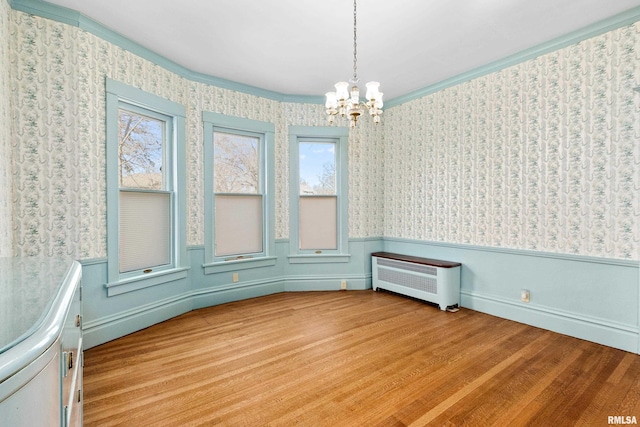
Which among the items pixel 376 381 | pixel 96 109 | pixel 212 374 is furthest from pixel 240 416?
pixel 96 109

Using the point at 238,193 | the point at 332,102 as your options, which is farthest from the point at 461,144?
the point at 238,193

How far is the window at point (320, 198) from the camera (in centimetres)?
478

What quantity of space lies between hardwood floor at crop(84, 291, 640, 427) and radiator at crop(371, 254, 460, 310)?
0.41 meters

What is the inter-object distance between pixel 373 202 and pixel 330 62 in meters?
2.25

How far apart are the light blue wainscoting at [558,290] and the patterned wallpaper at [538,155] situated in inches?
5.1

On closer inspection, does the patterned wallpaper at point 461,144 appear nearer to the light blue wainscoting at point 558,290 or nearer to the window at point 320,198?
the light blue wainscoting at point 558,290

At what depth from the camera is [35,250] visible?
264 centimetres

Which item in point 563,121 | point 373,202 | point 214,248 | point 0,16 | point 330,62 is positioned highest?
point 330,62

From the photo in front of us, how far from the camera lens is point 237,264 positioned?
4.34m

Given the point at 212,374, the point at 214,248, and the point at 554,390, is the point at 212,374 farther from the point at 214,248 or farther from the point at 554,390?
the point at 554,390

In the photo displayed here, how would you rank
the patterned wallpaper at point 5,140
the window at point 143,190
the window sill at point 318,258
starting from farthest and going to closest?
the window sill at point 318,258 < the window at point 143,190 < the patterned wallpaper at point 5,140

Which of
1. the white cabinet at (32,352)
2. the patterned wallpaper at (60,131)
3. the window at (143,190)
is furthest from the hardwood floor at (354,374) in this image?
the white cabinet at (32,352)

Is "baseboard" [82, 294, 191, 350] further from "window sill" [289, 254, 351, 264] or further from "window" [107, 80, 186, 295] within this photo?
"window sill" [289, 254, 351, 264]

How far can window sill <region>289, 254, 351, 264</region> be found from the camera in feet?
15.7
